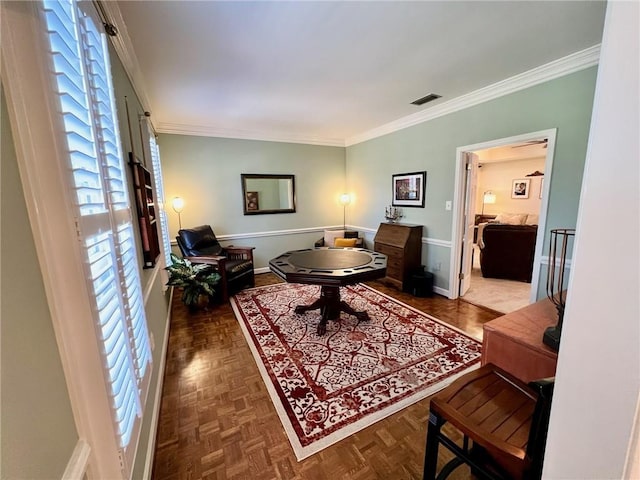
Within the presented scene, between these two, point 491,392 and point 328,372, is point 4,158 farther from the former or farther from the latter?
point 328,372

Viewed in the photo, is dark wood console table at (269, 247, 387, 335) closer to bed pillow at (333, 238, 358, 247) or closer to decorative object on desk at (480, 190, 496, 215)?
bed pillow at (333, 238, 358, 247)

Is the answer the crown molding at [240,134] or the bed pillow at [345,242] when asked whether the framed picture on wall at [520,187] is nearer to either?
the crown molding at [240,134]

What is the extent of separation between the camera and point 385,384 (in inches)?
82.4

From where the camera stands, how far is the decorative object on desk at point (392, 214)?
446 cm

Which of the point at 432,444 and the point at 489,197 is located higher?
the point at 489,197

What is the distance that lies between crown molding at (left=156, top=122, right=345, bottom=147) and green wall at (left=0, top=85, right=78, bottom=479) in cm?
417

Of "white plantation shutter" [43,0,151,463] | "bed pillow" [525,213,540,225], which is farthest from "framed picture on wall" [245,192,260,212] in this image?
"bed pillow" [525,213,540,225]

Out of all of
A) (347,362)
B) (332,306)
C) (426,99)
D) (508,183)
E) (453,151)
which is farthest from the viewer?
(508,183)

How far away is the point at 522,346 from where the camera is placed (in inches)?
59.9

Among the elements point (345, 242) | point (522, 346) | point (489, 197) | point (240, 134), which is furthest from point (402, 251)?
point (489, 197)

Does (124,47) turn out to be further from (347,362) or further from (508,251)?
(508,251)

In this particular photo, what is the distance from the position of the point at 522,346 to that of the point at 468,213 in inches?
97.6

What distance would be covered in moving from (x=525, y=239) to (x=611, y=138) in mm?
4742

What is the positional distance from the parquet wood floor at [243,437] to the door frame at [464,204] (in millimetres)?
2021
